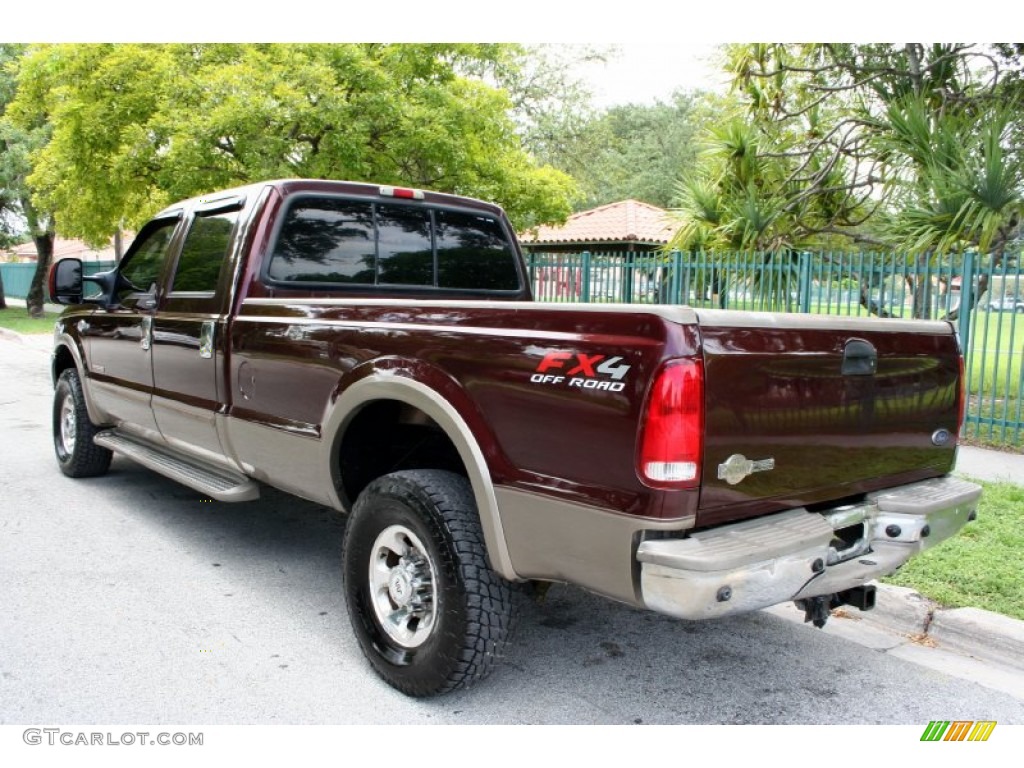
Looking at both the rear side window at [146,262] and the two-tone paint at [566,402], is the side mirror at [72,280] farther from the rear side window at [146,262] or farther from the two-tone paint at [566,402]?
the two-tone paint at [566,402]

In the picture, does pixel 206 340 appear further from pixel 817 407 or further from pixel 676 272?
pixel 676 272

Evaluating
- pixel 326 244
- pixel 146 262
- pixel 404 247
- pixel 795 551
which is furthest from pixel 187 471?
pixel 795 551

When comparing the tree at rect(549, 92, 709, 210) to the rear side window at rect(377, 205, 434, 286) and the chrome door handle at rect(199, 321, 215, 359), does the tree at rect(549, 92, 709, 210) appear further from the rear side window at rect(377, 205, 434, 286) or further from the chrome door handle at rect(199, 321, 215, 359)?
the chrome door handle at rect(199, 321, 215, 359)

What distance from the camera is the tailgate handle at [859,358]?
296 centimetres

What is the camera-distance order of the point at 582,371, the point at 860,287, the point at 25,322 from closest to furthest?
the point at 582,371 → the point at 860,287 → the point at 25,322

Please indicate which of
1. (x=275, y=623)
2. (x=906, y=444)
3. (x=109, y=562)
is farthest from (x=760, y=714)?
(x=109, y=562)

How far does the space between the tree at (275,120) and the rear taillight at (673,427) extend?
8506 mm

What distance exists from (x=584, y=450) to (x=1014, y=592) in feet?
8.96

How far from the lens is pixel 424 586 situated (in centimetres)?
318

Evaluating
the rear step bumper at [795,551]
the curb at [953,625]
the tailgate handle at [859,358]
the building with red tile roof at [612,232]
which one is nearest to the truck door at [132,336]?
the rear step bumper at [795,551]

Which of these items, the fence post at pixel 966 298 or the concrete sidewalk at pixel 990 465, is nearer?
the concrete sidewalk at pixel 990 465

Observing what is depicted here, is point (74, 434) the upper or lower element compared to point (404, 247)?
lower

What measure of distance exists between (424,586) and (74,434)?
425cm

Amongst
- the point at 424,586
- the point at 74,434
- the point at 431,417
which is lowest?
the point at 74,434
